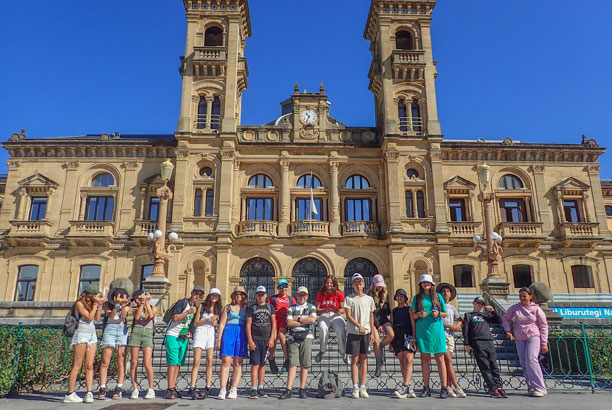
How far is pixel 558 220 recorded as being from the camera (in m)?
27.7

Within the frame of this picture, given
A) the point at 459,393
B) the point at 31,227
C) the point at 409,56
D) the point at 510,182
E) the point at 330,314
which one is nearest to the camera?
the point at 459,393

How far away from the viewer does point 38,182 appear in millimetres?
27516

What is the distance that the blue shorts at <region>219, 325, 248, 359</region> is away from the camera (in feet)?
28.3

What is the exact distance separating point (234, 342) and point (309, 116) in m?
22.0

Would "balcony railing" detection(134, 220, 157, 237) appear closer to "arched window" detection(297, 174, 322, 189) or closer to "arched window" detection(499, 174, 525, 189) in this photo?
"arched window" detection(297, 174, 322, 189)

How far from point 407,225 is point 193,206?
12522 millimetres

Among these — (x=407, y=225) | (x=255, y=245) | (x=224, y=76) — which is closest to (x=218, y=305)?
(x=255, y=245)

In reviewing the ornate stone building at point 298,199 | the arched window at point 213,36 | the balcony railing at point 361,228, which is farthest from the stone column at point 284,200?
the arched window at point 213,36

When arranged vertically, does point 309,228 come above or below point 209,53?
below

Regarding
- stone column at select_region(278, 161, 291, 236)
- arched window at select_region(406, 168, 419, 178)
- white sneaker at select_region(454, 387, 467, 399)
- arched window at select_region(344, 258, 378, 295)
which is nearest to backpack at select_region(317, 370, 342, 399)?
white sneaker at select_region(454, 387, 467, 399)

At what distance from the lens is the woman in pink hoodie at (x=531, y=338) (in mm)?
8797

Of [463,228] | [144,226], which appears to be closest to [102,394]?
[144,226]

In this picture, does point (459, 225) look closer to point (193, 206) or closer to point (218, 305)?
point (193, 206)

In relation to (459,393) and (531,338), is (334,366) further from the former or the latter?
(531,338)
